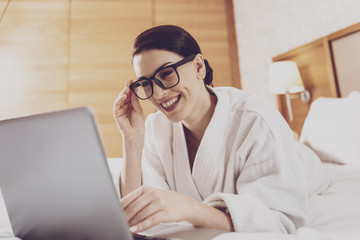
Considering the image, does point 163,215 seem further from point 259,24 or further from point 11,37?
point 11,37

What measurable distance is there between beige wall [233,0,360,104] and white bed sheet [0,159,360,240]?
142cm

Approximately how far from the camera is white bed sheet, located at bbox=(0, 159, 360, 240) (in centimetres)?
59

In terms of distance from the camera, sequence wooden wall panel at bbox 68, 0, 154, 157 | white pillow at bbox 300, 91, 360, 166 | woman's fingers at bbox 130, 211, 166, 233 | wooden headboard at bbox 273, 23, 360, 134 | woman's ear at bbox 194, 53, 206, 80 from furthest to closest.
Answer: wooden wall panel at bbox 68, 0, 154, 157, wooden headboard at bbox 273, 23, 360, 134, white pillow at bbox 300, 91, 360, 166, woman's ear at bbox 194, 53, 206, 80, woman's fingers at bbox 130, 211, 166, 233

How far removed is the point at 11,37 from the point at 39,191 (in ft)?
10.6

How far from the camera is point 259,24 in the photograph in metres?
3.07

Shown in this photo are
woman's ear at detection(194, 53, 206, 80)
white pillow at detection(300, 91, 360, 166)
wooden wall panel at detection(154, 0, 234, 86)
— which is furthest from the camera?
wooden wall panel at detection(154, 0, 234, 86)

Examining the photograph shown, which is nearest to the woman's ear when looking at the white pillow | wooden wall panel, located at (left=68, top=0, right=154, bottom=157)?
the white pillow

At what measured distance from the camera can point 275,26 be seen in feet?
9.22

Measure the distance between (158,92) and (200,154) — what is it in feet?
0.90

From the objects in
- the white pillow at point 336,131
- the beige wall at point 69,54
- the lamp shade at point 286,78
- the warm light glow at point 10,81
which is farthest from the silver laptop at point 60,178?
the warm light glow at point 10,81

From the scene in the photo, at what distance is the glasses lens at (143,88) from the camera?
3.25ft

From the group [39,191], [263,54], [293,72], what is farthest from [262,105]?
[263,54]

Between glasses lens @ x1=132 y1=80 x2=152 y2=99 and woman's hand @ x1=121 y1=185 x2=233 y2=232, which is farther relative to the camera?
glasses lens @ x1=132 y1=80 x2=152 y2=99

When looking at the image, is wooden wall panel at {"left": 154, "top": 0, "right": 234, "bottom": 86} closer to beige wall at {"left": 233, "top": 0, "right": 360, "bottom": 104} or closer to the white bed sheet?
beige wall at {"left": 233, "top": 0, "right": 360, "bottom": 104}
